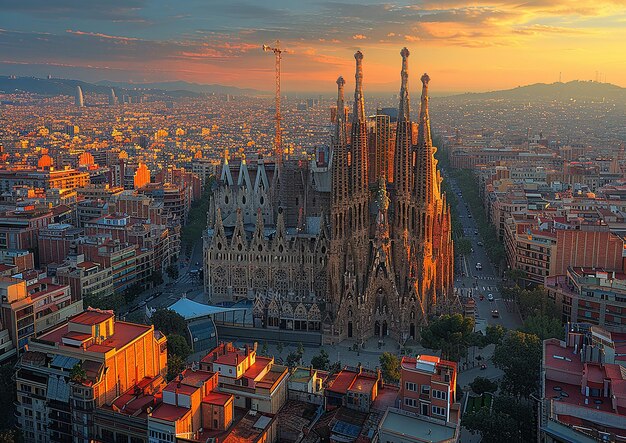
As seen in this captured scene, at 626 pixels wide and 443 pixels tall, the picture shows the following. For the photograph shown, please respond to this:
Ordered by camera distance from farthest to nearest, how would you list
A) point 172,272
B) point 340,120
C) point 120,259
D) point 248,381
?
point 172,272 → point 120,259 → point 340,120 → point 248,381

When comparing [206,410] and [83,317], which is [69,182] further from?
[206,410]

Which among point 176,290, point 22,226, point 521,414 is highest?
point 22,226

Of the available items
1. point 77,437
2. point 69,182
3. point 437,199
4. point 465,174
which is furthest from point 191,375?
point 465,174

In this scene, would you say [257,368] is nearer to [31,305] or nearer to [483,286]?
[31,305]

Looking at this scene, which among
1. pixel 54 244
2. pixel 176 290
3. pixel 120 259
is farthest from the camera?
pixel 176 290

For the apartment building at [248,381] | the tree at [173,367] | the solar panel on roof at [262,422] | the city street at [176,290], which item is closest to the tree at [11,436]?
the tree at [173,367]

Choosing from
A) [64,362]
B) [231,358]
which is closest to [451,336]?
[231,358]
